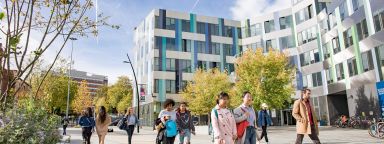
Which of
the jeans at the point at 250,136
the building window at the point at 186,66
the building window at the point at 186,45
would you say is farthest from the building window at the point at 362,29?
the building window at the point at 186,45

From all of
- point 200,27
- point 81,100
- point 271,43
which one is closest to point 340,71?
point 271,43

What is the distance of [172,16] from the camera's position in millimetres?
47969

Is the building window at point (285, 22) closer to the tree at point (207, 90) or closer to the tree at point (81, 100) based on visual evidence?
the tree at point (207, 90)

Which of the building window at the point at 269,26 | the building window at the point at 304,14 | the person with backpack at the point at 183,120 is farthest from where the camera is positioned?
the building window at the point at 269,26

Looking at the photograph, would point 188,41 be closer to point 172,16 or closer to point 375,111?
point 172,16

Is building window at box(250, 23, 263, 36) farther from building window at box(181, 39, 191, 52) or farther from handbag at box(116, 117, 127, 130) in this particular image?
handbag at box(116, 117, 127, 130)

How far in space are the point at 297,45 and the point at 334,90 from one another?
10.2 metres

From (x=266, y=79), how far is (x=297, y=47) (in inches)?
493

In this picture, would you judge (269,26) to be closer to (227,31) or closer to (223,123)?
(227,31)

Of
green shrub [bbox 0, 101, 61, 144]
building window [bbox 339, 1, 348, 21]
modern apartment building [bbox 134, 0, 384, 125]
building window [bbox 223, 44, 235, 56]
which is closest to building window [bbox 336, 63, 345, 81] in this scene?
modern apartment building [bbox 134, 0, 384, 125]

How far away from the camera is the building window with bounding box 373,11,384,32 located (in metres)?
24.1

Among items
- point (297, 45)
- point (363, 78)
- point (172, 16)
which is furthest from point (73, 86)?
point (363, 78)

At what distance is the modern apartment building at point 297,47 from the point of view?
1069 inches

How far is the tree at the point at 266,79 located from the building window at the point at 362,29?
7404 millimetres
